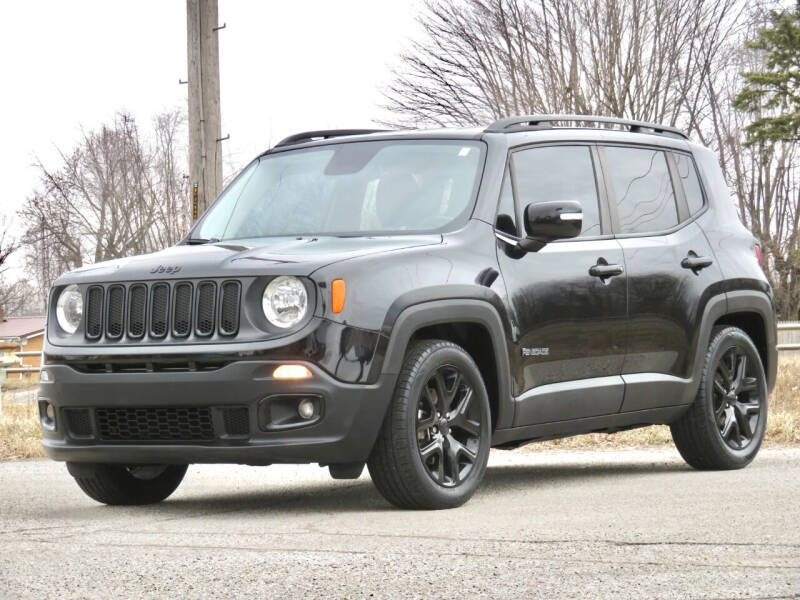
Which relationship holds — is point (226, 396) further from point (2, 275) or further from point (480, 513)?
point (2, 275)

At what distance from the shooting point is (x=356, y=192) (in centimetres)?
741

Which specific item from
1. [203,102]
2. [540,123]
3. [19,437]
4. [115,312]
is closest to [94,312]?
[115,312]

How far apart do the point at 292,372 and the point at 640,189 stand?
3135 mm

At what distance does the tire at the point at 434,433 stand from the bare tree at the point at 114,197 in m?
42.5

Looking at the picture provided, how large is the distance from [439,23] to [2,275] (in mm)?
43462

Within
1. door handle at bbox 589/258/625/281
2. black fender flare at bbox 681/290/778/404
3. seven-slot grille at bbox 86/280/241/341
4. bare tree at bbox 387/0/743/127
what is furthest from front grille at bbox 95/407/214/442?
bare tree at bbox 387/0/743/127

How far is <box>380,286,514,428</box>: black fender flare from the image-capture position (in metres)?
6.32

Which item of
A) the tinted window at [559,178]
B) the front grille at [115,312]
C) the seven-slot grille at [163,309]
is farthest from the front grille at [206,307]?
the tinted window at [559,178]

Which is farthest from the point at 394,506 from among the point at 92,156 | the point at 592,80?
the point at 92,156

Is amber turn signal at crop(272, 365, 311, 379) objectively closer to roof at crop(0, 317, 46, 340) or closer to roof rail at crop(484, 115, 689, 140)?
roof rail at crop(484, 115, 689, 140)

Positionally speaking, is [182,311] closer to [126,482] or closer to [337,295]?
[337,295]

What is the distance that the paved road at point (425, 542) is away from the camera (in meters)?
4.62

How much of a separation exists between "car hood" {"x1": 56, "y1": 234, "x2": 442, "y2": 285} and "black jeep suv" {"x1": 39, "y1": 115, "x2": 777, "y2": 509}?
17mm

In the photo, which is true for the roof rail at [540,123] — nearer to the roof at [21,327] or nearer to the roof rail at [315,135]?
the roof rail at [315,135]
